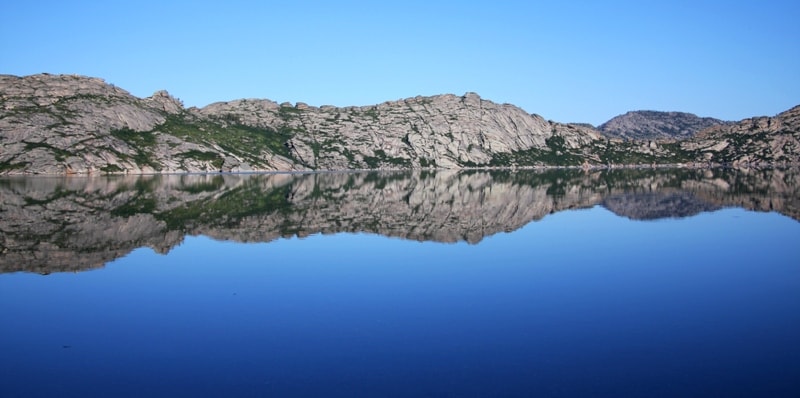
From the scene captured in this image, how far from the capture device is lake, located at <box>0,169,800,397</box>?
64.1 ft

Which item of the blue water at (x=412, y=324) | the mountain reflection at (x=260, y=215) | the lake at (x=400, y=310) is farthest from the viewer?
the mountain reflection at (x=260, y=215)

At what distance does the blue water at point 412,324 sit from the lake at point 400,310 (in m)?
0.11

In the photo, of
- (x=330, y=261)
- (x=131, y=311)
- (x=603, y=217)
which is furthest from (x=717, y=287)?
(x=603, y=217)

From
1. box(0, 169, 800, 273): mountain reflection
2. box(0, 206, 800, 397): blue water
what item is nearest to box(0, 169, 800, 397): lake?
box(0, 206, 800, 397): blue water

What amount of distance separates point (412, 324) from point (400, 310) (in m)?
2.46

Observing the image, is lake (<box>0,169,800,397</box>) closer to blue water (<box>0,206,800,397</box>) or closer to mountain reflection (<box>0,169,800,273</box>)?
blue water (<box>0,206,800,397</box>)

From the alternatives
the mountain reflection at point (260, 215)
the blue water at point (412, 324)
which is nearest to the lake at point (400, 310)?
the blue water at point (412, 324)

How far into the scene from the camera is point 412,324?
25.9 m

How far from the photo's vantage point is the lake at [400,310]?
19.5 m

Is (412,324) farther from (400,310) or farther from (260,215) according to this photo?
(260,215)

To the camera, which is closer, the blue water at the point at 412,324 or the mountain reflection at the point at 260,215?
the blue water at the point at 412,324

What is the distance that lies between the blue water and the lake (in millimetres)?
112

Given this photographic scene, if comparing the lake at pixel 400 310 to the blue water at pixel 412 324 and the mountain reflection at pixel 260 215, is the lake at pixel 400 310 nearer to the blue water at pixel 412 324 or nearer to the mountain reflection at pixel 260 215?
the blue water at pixel 412 324

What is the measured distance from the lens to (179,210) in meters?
77.4
